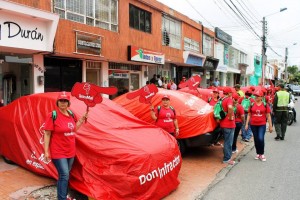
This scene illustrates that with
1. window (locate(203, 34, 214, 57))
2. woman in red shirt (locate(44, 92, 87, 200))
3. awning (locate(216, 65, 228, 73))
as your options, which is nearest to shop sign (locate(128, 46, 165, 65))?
window (locate(203, 34, 214, 57))

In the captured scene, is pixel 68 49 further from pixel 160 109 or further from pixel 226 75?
pixel 226 75

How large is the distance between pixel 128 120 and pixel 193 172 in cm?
191

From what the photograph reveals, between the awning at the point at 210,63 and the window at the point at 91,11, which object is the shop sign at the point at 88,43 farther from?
the awning at the point at 210,63

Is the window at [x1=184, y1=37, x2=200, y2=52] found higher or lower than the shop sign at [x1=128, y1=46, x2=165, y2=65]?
higher

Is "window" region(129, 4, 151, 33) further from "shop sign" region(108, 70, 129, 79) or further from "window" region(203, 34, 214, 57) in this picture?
"window" region(203, 34, 214, 57)

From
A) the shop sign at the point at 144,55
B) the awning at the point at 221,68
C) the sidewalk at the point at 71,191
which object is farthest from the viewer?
the awning at the point at 221,68

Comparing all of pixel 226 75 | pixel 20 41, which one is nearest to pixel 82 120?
pixel 20 41

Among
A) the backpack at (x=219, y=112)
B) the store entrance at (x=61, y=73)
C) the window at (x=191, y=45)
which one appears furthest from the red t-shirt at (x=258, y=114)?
the window at (x=191, y=45)

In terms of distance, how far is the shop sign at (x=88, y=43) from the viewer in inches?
466

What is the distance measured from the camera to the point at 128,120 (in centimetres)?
581

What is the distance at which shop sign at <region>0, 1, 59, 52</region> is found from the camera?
888 centimetres

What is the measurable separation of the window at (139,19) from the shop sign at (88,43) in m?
3.23

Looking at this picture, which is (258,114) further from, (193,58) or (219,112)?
(193,58)

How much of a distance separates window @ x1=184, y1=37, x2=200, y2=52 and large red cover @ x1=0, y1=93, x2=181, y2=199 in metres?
16.7
